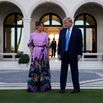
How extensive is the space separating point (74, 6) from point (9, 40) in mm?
6771

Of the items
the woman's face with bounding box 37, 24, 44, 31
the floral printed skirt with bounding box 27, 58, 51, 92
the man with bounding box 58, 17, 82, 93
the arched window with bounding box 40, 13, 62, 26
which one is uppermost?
Result: the arched window with bounding box 40, 13, 62, 26

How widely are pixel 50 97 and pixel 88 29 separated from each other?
2388 centimetres

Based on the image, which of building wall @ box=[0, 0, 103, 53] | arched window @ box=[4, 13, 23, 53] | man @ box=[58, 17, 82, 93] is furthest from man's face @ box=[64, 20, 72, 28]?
arched window @ box=[4, 13, 23, 53]

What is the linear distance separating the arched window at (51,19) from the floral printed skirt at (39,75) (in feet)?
71.6

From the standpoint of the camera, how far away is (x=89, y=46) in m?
34.2

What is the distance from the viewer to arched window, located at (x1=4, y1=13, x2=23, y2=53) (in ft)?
111

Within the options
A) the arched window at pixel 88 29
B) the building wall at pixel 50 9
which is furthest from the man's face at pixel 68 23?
the arched window at pixel 88 29

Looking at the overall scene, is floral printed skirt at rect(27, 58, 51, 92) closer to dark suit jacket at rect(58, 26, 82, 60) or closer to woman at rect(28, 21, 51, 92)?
woman at rect(28, 21, 51, 92)

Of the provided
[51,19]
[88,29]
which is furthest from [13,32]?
[88,29]

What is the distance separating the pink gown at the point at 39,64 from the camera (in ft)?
38.0

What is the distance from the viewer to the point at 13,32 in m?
34.1

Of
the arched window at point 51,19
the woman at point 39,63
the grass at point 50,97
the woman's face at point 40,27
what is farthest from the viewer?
the arched window at point 51,19

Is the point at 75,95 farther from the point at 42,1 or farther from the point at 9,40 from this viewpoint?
→ the point at 9,40

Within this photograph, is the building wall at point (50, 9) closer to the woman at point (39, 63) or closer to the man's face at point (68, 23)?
the woman at point (39, 63)
